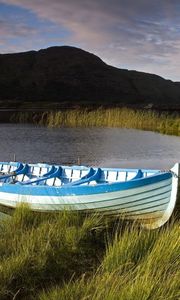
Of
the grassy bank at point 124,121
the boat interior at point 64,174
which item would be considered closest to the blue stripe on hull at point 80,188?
the boat interior at point 64,174

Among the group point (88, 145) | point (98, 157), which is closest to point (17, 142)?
point (88, 145)

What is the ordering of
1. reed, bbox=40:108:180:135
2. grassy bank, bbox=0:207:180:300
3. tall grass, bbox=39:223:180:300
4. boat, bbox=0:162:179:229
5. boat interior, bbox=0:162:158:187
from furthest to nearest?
reed, bbox=40:108:180:135 < boat interior, bbox=0:162:158:187 < boat, bbox=0:162:179:229 < grassy bank, bbox=0:207:180:300 < tall grass, bbox=39:223:180:300

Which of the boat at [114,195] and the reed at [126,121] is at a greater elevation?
the reed at [126,121]

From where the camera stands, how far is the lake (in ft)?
73.9

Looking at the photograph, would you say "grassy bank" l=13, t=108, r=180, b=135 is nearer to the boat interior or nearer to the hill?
the boat interior

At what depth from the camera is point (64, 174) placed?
12.5m

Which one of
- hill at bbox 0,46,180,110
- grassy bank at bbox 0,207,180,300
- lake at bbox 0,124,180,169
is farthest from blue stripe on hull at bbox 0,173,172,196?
hill at bbox 0,46,180,110

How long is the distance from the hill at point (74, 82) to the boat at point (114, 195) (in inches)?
4978

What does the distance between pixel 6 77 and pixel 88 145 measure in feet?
457

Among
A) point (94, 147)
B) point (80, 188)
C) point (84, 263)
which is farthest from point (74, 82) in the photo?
point (84, 263)

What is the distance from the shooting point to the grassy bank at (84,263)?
468cm

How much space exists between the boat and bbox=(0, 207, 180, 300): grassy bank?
108 cm

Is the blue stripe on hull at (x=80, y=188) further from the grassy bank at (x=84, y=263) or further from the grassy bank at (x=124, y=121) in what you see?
the grassy bank at (x=124, y=121)

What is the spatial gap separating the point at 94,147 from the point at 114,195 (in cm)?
1921
